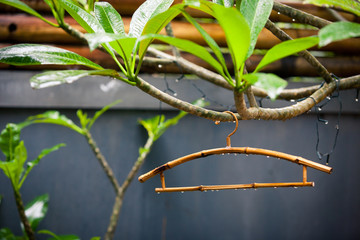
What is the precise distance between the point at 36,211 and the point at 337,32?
5.90ft

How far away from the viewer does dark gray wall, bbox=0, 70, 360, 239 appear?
7.13 ft

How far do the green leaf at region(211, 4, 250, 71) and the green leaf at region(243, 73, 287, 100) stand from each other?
8cm

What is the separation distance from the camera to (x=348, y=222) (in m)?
2.33

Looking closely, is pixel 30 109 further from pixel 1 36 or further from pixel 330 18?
pixel 330 18

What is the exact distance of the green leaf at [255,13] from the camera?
731 millimetres

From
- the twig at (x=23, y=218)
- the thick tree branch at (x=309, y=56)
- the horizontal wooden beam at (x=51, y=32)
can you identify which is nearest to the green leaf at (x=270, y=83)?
the thick tree branch at (x=309, y=56)

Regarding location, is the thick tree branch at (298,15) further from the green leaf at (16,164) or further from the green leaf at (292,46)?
the green leaf at (16,164)

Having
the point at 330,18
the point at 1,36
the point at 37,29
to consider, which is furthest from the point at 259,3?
the point at 1,36

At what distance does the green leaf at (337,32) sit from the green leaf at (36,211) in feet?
5.76

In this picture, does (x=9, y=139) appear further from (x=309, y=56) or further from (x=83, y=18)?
(x=309, y=56)

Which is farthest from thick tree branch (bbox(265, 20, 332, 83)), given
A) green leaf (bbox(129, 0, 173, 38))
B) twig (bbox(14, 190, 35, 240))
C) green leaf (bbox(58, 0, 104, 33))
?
twig (bbox(14, 190, 35, 240))

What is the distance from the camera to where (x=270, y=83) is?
50cm

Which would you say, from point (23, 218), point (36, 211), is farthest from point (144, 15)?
point (36, 211)

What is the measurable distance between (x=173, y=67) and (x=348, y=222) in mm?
1714
